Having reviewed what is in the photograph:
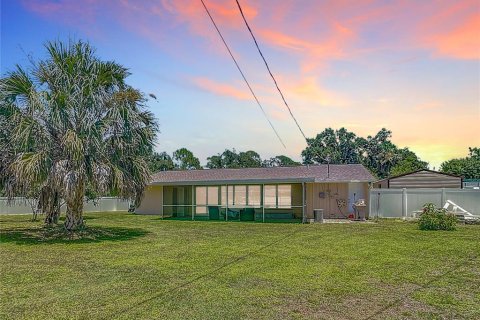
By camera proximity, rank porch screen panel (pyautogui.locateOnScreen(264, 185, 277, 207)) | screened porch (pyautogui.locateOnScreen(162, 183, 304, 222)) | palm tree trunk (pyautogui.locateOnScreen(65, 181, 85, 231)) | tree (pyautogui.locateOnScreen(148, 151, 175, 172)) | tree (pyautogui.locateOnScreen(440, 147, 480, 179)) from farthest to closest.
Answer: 1. tree (pyautogui.locateOnScreen(148, 151, 175, 172))
2. tree (pyautogui.locateOnScreen(440, 147, 480, 179))
3. porch screen panel (pyautogui.locateOnScreen(264, 185, 277, 207))
4. screened porch (pyautogui.locateOnScreen(162, 183, 304, 222))
5. palm tree trunk (pyautogui.locateOnScreen(65, 181, 85, 231))

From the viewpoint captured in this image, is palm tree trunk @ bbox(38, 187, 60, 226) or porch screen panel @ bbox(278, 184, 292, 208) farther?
porch screen panel @ bbox(278, 184, 292, 208)

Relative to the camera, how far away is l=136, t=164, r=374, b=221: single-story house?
22266mm

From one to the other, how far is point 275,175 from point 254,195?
1.99 metres

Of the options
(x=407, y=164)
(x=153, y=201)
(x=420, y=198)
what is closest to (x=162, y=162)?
(x=153, y=201)

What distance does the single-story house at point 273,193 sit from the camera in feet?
73.0

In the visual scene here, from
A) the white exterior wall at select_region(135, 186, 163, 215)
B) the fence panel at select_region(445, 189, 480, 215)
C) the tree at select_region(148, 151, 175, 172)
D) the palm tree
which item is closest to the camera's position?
the palm tree

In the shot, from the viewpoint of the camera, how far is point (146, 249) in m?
11.4

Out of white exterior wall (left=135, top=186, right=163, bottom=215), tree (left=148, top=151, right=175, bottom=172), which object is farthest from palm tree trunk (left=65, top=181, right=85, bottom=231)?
tree (left=148, top=151, right=175, bottom=172)

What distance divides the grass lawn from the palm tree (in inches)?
84.2

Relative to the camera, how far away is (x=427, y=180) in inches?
1032

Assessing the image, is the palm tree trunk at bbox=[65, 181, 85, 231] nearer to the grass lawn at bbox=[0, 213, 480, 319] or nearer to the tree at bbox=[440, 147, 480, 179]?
the grass lawn at bbox=[0, 213, 480, 319]

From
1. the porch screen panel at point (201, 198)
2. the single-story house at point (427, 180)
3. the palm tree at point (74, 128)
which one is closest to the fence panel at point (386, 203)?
the single-story house at point (427, 180)

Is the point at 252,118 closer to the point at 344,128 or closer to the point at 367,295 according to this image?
the point at 367,295

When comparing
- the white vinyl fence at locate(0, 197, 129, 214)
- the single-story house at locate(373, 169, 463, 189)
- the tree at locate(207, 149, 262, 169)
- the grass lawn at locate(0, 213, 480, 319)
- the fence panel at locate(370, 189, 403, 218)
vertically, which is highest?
the tree at locate(207, 149, 262, 169)
